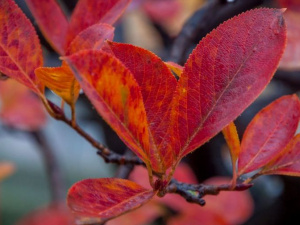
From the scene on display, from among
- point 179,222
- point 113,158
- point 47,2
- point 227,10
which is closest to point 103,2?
point 47,2

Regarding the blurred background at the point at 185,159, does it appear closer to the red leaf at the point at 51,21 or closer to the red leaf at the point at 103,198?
the red leaf at the point at 51,21

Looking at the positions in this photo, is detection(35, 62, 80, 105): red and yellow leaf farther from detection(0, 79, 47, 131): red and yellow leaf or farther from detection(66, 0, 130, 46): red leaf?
detection(0, 79, 47, 131): red and yellow leaf

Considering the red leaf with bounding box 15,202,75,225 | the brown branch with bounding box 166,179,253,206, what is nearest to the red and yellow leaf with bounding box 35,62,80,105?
the brown branch with bounding box 166,179,253,206

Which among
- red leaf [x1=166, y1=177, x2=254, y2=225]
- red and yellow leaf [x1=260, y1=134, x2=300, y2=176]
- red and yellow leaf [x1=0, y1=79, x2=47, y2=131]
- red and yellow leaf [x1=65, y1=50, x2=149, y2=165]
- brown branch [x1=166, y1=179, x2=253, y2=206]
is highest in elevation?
red and yellow leaf [x1=65, y1=50, x2=149, y2=165]

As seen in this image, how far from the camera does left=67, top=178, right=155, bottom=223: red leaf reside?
372 millimetres

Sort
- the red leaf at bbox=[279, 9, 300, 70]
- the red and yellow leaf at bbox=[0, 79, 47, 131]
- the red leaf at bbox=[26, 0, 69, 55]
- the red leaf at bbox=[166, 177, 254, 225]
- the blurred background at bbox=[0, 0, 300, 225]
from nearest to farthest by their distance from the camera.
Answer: the red leaf at bbox=[26, 0, 69, 55], the red leaf at bbox=[279, 9, 300, 70], the blurred background at bbox=[0, 0, 300, 225], the red leaf at bbox=[166, 177, 254, 225], the red and yellow leaf at bbox=[0, 79, 47, 131]

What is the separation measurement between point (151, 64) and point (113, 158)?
0.22 m

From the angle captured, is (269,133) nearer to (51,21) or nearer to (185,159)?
(51,21)

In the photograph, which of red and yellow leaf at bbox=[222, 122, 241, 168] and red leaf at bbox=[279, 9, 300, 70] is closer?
red and yellow leaf at bbox=[222, 122, 241, 168]

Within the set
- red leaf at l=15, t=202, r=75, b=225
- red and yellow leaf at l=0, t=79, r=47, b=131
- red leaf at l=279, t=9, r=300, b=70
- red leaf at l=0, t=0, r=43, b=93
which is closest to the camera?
red leaf at l=0, t=0, r=43, b=93

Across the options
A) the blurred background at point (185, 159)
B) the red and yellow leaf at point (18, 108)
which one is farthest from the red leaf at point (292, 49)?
the red and yellow leaf at point (18, 108)

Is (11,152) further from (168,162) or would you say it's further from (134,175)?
(168,162)

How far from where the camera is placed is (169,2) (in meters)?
1.67

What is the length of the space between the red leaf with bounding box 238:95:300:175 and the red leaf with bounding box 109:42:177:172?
117mm
